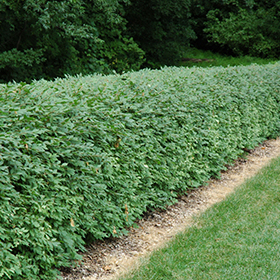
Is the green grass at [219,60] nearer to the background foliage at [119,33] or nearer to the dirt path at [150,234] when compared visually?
the background foliage at [119,33]

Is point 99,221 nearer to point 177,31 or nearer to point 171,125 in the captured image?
point 171,125

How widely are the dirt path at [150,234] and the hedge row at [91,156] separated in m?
0.16

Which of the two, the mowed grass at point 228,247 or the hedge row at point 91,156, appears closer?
the hedge row at point 91,156

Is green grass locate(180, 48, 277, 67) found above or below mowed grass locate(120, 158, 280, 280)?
above

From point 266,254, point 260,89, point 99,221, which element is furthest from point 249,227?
point 260,89

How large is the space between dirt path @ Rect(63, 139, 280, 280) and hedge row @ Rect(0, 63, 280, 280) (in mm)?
164

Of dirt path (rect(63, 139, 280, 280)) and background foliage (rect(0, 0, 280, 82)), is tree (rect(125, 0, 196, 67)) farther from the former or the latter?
dirt path (rect(63, 139, 280, 280))

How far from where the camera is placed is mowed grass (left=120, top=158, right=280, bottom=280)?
3301mm

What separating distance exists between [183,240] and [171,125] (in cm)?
154

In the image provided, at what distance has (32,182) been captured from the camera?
2852mm

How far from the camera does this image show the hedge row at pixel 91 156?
2783 mm

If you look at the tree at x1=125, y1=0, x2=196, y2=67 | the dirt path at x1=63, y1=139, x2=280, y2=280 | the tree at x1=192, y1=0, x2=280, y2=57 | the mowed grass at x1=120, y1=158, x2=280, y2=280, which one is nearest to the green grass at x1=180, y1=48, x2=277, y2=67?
the tree at x1=192, y1=0, x2=280, y2=57

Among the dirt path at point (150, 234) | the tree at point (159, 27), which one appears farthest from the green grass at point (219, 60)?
A: the dirt path at point (150, 234)

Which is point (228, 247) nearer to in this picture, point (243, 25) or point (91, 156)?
point (91, 156)
